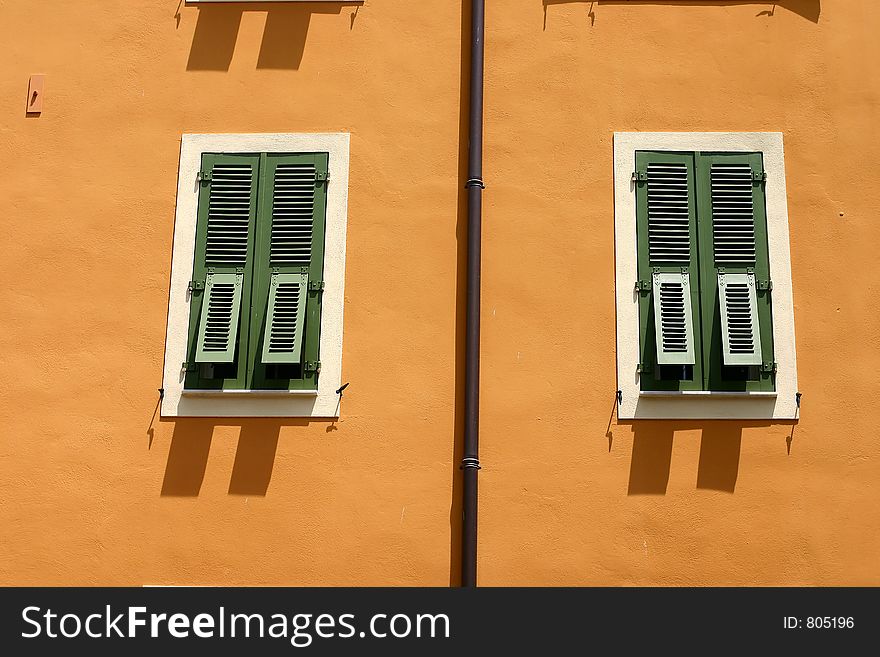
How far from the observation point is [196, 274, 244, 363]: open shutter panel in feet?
Answer: 29.3

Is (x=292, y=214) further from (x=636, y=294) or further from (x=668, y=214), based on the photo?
(x=668, y=214)

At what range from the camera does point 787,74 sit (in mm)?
9602

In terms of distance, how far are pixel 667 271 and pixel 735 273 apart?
0.43 m

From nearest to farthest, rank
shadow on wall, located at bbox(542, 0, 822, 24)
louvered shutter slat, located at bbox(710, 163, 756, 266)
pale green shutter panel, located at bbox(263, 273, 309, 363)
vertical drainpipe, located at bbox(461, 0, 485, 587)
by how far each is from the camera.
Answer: vertical drainpipe, located at bbox(461, 0, 485, 587), pale green shutter panel, located at bbox(263, 273, 309, 363), louvered shutter slat, located at bbox(710, 163, 756, 266), shadow on wall, located at bbox(542, 0, 822, 24)

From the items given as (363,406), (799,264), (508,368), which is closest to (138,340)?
(363,406)

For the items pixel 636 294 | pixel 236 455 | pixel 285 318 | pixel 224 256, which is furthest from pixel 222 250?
pixel 636 294

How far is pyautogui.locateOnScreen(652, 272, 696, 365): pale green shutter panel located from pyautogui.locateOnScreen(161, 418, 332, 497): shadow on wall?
2.14 meters

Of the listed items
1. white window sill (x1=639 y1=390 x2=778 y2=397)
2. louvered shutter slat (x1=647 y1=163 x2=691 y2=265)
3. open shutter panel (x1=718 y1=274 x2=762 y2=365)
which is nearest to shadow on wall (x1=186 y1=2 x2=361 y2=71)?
louvered shutter slat (x1=647 y1=163 x2=691 y2=265)

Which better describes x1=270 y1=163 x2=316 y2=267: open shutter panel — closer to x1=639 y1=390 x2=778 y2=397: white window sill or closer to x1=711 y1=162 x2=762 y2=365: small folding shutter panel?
x1=639 y1=390 x2=778 y2=397: white window sill

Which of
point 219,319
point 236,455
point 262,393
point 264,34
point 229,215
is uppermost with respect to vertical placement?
point 264,34

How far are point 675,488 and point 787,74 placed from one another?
→ 116 inches

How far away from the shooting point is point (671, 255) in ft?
30.1

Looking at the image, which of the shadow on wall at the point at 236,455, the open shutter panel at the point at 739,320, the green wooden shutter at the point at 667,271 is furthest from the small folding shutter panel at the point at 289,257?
the open shutter panel at the point at 739,320

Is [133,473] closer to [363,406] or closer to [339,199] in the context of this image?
[363,406]
